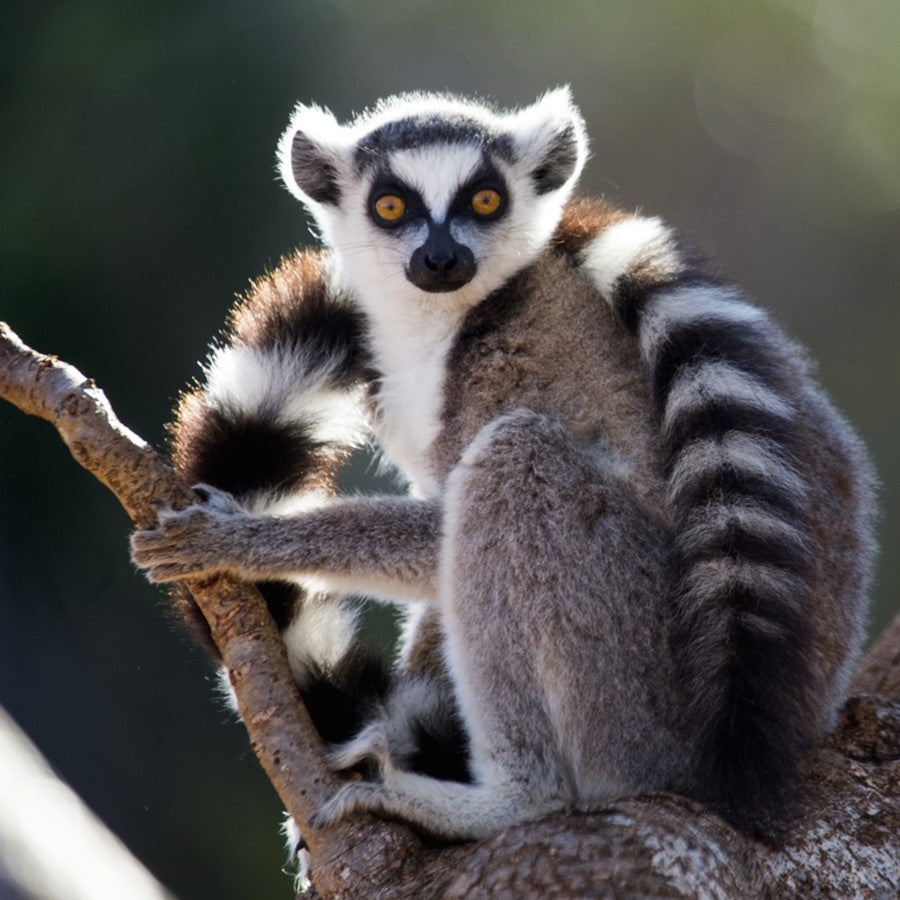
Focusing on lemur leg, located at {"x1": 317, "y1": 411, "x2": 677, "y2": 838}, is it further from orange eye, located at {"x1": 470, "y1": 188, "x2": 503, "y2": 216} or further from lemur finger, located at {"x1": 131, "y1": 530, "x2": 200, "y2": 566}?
orange eye, located at {"x1": 470, "y1": 188, "x2": 503, "y2": 216}

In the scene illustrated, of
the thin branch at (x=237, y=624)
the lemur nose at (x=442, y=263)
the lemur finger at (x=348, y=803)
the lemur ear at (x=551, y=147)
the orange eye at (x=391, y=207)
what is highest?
the lemur ear at (x=551, y=147)

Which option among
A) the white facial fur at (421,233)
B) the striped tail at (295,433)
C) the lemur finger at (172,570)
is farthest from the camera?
the white facial fur at (421,233)

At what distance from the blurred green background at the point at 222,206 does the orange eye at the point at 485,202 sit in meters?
2.96

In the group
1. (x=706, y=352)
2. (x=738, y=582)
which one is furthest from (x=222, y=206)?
(x=738, y=582)

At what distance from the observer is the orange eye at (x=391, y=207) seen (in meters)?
3.27

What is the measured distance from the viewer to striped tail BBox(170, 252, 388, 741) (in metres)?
2.83

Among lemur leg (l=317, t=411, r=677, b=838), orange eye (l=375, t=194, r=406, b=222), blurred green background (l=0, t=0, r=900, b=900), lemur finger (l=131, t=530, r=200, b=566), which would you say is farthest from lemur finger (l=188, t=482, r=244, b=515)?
blurred green background (l=0, t=0, r=900, b=900)

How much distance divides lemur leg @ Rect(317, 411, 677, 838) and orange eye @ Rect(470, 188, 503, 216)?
90 cm

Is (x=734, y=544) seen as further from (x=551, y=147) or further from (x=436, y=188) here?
(x=551, y=147)

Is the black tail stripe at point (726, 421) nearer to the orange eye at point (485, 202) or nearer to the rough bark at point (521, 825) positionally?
the rough bark at point (521, 825)

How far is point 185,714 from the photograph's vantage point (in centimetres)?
579

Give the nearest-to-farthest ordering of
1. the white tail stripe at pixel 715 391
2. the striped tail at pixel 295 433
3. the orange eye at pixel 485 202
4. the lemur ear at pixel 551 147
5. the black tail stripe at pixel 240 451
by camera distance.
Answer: the white tail stripe at pixel 715 391 < the striped tail at pixel 295 433 < the black tail stripe at pixel 240 451 < the orange eye at pixel 485 202 < the lemur ear at pixel 551 147

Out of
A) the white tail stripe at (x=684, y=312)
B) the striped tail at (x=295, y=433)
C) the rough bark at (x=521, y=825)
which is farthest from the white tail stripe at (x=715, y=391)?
the striped tail at (x=295, y=433)

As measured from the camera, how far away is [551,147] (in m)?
3.45
